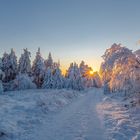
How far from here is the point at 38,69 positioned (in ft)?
243

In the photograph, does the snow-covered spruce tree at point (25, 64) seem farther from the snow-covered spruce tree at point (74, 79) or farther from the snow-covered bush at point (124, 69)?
the snow-covered bush at point (124, 69)

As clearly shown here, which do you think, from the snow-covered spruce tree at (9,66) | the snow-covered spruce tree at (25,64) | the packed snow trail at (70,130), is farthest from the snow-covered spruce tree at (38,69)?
the packed snow trail at (70,130)

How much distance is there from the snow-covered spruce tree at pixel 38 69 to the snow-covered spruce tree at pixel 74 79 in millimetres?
8613

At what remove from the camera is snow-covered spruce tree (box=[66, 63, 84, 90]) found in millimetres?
78938

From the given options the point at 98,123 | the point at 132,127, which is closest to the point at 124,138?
the point at 132,127

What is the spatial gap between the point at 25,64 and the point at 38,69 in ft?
13.3

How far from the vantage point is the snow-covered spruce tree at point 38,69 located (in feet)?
243

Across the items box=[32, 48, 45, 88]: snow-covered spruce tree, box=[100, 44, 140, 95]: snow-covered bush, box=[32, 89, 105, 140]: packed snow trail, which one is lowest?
box=[32, 89, 105, 140]: packed snow trail

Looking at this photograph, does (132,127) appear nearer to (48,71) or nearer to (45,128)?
(45,128)

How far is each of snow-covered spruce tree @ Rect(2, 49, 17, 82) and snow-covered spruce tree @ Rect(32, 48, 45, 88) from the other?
5.96 m

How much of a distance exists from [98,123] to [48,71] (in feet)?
185

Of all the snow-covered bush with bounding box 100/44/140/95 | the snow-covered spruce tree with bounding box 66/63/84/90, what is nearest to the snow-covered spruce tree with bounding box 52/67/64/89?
the snow-covered spruce tree with bounding box 66/63/84/90

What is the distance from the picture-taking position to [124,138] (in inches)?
515

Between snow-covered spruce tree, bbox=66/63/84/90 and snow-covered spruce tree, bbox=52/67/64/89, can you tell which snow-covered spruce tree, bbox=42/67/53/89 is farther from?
snow-covered spruce tree, bbox=66/63/84/90
